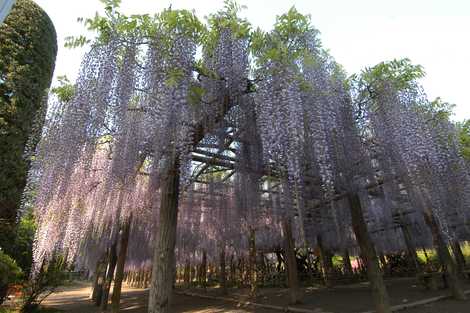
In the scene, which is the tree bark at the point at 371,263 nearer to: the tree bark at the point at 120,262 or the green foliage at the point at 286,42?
the green foliage at the point at 286,42

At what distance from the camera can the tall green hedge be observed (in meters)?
6.47

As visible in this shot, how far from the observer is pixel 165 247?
491 cm

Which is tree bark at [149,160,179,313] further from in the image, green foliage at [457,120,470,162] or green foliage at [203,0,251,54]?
green foliage at [457,120,470,162]

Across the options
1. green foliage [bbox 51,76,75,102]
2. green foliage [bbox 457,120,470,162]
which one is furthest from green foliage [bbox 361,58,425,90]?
green foliage [bbox 51,76,75,102]

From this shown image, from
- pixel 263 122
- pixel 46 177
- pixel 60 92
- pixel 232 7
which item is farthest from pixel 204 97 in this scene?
pixel 46 177

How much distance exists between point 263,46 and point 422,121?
398 centimetres

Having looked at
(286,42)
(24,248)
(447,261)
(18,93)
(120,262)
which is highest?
(18,93)

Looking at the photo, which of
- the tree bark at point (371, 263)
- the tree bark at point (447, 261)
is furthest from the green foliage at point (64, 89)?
the tree bark at point (447, 261)

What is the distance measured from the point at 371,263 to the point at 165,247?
4206 mm

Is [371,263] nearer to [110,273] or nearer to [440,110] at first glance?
[440,110]

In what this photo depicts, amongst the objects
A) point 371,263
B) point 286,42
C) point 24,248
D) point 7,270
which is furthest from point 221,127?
point 24,248

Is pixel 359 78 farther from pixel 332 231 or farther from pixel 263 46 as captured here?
pixel 332 231

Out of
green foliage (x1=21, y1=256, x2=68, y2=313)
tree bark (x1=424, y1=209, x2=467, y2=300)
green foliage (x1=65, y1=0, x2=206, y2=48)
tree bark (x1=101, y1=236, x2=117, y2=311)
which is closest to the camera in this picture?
green foliage (x1=65, y1=0, x2=206, y2=48)

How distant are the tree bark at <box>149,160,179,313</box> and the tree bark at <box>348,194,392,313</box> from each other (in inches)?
153
